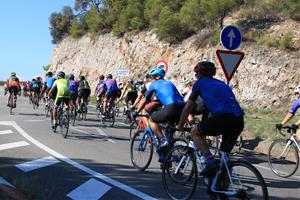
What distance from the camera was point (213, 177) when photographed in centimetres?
602

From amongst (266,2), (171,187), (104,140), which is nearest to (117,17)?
(266,2)

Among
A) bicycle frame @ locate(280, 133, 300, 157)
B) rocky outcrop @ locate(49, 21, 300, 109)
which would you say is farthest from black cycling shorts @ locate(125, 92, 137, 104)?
bicycle frame @ locate(280, 133, 300, 157)

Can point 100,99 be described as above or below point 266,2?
below

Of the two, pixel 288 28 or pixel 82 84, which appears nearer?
pixel 82 84

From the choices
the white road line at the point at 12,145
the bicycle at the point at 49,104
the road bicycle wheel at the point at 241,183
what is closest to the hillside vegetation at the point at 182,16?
the bicycle at the point at 49,104

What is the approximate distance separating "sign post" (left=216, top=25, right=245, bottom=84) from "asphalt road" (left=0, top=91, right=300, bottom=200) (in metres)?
2.16

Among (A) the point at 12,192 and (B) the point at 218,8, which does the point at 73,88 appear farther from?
(B) the point at 218,8

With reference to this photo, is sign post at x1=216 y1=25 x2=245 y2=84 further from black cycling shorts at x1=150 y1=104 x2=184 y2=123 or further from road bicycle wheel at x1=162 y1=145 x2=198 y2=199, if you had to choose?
road bicycle wheel at x1=162 y1=145 x2=198 y2=199

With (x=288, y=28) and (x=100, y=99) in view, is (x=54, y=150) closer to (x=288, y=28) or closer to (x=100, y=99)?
A: (x=100, y=99)

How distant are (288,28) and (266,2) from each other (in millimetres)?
3416

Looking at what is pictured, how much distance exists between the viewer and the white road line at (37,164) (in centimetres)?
877

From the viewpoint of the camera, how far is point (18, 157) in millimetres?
9961

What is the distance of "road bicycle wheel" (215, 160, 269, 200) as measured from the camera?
18.3 feet

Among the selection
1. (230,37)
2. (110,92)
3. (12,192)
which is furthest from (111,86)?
(12,192)
